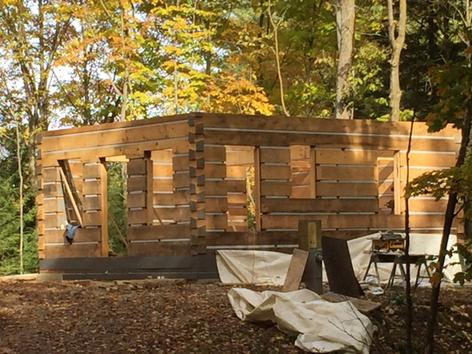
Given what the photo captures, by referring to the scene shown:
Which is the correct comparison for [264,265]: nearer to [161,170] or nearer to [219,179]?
[219,179]

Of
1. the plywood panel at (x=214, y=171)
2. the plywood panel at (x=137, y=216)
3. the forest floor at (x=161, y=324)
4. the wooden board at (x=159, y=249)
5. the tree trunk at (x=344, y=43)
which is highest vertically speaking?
the tree trunk at (x=344, y=43)

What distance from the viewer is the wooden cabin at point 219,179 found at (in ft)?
38.2

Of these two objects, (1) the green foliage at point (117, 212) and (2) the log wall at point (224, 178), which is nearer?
(2) the log wall at point (224, 178)

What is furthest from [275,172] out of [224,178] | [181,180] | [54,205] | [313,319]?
[313,319]

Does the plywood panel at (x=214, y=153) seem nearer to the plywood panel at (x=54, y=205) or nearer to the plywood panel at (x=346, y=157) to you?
the plywood panel at (x=346, y=157)

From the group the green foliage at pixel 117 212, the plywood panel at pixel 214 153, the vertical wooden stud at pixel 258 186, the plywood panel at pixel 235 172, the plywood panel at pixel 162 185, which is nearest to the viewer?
the plywood panel at pixel 214 153

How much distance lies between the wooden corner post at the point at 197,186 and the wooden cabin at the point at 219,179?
16 millimetres

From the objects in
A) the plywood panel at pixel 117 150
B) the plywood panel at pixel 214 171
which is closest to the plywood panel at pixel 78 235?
the plywood panel at pixel 117 150

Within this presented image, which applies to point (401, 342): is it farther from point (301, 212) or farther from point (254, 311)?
point (301, 212)

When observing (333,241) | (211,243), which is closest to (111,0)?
(211,243)

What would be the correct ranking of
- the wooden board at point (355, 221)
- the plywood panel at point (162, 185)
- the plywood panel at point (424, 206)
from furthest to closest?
1. the plywood panel at point (162, 185)
2. the plywood panel at point (424, 206)
3. the wooden board at point (355, 221)

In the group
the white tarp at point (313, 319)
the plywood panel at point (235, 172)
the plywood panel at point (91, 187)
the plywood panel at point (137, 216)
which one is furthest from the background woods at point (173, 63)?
the white tarp at point (313, 319)

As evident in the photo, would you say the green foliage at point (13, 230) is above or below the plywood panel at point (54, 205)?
below

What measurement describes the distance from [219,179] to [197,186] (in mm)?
431
